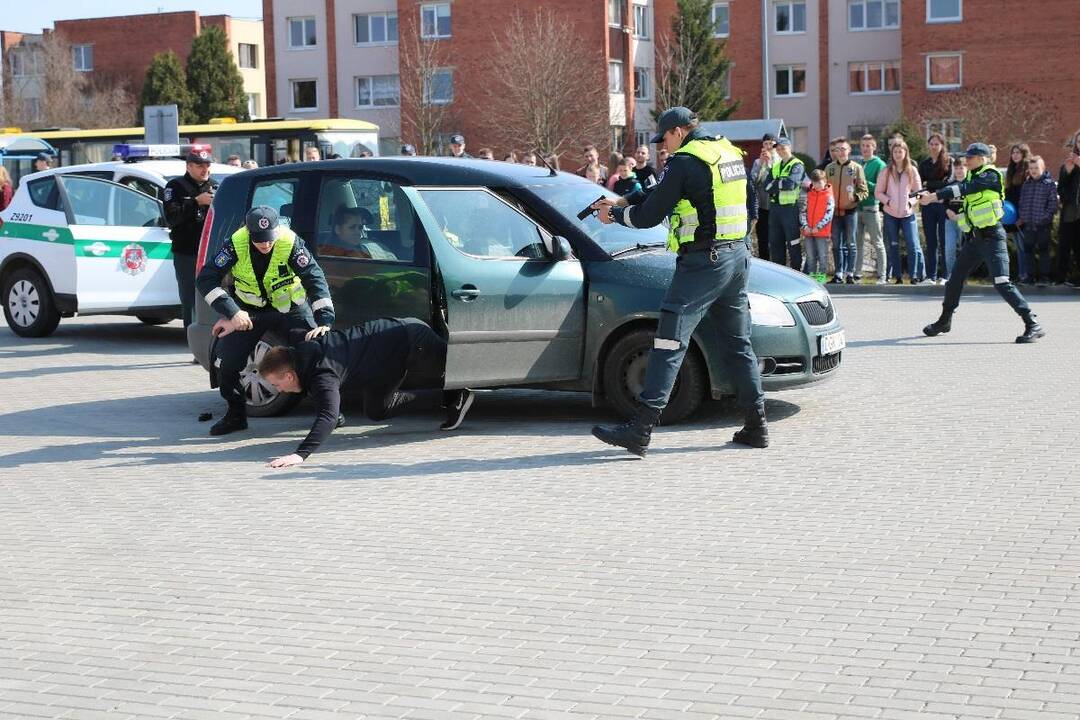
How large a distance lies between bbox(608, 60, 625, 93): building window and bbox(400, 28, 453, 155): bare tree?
23.2 ft

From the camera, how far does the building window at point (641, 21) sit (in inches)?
2781

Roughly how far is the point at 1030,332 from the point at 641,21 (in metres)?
59.1

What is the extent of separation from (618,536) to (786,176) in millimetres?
13909

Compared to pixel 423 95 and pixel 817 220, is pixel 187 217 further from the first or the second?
pixel 423 95

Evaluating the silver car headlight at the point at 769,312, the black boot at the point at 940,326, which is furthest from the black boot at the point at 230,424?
the black boot at the point at 940,326

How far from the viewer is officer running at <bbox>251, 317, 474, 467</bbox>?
8977 mm

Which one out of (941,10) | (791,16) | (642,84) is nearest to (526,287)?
(941,10)

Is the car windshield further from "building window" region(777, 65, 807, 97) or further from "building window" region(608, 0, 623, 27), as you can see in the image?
"building window" region(777, 65, 807, 97)

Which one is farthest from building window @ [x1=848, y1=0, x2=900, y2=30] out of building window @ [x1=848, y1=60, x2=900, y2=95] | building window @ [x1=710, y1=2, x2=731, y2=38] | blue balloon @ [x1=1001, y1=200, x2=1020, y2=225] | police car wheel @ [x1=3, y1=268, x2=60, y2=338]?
police car wheel @ [x1=3, y1=268, x2=60, y2=338]

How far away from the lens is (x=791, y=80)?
69.5 meters

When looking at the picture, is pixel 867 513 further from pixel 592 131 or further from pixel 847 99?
pixel 847 99

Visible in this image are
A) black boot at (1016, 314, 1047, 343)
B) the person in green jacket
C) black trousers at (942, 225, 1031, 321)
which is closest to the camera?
black trousers at (942, 225, 1031, 321)

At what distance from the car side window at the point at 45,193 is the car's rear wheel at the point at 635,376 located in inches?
322

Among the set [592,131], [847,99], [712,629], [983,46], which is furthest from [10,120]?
[712,629]
